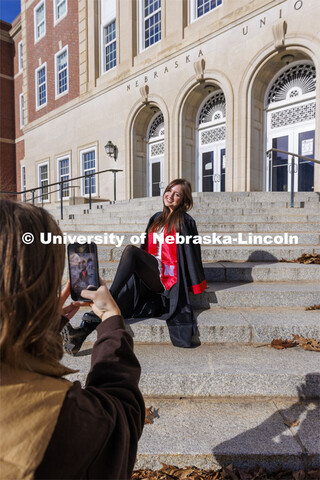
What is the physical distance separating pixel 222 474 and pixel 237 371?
72 centimetres

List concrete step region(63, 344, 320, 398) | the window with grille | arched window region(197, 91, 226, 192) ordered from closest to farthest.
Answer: concrete step region(63, 344, 320, 398) < the window with grille < arched window region(197, 91, 226, 192)

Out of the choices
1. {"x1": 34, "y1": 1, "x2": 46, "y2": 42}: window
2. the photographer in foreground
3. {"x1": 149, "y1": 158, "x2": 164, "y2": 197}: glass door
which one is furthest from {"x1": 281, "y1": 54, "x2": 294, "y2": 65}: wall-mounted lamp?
{"x1": 34, "y1": 1, "x2": 46, "y2": 42}: window

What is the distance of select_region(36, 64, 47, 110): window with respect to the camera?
20078 millimetres

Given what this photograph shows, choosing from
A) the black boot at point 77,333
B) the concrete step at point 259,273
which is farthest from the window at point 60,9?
the black boot at point 77,333

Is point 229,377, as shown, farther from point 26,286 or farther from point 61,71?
point 61,71

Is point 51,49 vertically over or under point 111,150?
over

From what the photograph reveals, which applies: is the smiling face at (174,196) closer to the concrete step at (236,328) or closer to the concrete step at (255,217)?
the concrete step at (236,328)

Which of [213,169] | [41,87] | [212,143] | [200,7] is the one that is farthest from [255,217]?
[41,87]

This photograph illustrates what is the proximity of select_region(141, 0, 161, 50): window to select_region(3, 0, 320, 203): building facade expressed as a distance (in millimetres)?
56

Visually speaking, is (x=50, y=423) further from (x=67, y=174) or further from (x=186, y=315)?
(x=67, y=174)

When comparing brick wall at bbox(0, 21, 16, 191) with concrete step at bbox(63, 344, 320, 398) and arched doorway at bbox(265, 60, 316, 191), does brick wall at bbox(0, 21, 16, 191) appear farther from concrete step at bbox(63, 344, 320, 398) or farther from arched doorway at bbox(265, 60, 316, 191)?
concrete step at bbox(63, 344, 320, 398)

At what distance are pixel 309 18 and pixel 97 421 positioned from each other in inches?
452

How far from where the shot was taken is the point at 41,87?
20500mm

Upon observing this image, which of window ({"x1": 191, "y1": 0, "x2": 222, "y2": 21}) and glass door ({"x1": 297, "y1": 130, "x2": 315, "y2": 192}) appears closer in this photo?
glass door ({"x1": 297, "y1": 130, "x2": 315, "y2": 192})
